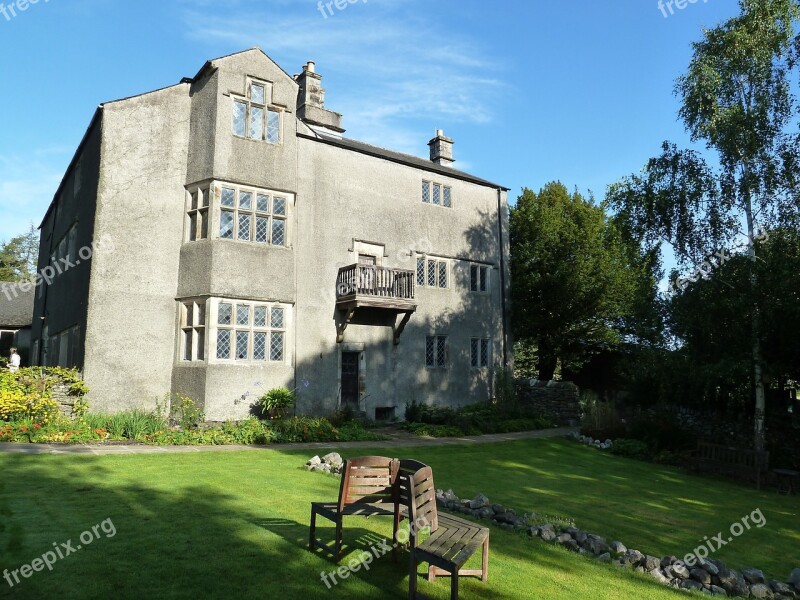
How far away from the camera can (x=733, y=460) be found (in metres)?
16.9

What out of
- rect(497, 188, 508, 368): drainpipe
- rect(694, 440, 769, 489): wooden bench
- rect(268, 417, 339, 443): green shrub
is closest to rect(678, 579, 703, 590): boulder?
rect(694, 440, 769, 489): wooden bench

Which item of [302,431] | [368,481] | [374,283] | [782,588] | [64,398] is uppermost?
[374,283]

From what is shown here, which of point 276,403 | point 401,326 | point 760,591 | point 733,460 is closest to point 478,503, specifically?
point 760,591

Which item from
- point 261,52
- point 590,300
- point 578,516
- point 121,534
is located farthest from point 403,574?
point 590,300

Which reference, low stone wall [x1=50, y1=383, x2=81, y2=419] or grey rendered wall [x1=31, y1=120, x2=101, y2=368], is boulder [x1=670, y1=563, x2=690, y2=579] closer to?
low stone wall [x1=50, y1=383, x2=81, y2=419]

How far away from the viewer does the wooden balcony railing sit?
2114 cm

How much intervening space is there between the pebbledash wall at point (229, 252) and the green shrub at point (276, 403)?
48 centimetres

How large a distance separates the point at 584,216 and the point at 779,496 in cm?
1970

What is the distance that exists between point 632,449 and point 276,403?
11.8 m

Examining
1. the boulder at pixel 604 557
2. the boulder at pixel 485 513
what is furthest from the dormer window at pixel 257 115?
the boulder at pixel 604 557

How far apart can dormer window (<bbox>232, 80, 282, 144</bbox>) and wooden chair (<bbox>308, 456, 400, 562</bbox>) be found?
15.6 m

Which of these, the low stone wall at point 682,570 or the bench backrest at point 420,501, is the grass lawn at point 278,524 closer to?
the low stone wall at point 682,570

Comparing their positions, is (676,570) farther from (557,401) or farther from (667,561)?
(557,401)

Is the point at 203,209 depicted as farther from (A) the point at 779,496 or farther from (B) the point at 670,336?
(A) the point at 779,496
